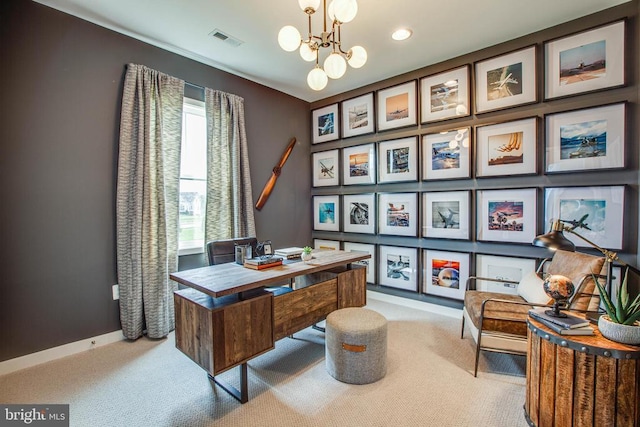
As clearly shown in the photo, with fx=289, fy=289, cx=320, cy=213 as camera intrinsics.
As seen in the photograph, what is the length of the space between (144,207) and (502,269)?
12.0ft

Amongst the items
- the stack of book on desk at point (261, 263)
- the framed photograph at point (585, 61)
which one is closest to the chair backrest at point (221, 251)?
the stack of book on desk at point (261, 263)

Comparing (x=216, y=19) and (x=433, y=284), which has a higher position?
(x=216, y=19)

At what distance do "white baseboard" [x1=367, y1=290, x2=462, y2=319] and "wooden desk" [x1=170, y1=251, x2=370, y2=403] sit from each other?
1607mm

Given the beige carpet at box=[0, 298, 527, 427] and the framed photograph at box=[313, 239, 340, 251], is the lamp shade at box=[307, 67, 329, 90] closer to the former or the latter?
the beige carpet at box=[0, 298, 527, 427]

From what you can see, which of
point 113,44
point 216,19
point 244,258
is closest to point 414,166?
point 244,258

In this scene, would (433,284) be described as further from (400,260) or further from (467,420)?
(467,420)

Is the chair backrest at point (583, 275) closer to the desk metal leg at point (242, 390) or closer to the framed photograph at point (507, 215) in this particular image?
the framed photograph at point (507, 215)

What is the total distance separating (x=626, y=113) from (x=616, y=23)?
0.76m

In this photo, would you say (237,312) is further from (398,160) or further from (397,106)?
(397,106)

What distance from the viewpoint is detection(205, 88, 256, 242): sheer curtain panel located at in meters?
3.38

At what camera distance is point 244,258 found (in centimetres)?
249

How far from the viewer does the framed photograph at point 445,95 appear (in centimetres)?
322

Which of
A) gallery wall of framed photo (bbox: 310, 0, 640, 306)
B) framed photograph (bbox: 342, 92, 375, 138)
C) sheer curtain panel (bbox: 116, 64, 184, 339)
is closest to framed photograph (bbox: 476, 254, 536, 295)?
gallery wall of framed photo (bbox: 310, 0, 640, 306)

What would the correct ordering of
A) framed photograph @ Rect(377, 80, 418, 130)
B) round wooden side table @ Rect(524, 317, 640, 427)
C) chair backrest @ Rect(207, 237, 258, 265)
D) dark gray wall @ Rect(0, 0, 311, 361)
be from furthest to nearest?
framed photograph @ Rect(377, 80, 418, 130) < chair backrest @ Rect(207, 237, 258, 265) < dark gray wall @ Rect(0, 0, 311, 361) < round wooden side table @ Rect(524, 317, 640, 427)
